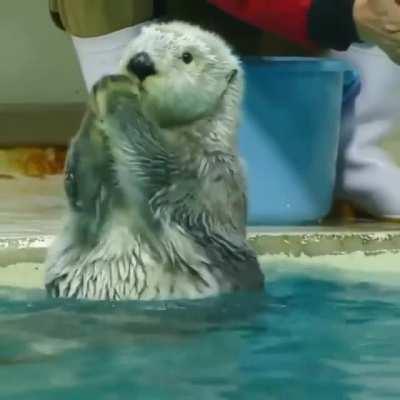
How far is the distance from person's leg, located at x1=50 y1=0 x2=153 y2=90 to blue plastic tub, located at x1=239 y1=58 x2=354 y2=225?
16 cm

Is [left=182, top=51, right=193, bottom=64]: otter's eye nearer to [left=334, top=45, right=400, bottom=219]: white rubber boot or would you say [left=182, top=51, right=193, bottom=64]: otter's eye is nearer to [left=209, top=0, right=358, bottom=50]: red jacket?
[left=209, top=0, right=358, bottom=50]: red jacket

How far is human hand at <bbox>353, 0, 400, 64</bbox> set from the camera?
1025 millimetres

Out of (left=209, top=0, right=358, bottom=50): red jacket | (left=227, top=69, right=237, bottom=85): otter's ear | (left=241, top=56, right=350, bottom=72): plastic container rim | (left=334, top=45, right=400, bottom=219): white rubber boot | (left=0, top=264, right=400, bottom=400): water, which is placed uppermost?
(left=227, top=69, right=237, bottom=85): otter's ear

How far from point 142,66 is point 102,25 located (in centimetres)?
60

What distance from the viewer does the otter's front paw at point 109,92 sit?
84cm

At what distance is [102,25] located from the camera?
4.68 ft

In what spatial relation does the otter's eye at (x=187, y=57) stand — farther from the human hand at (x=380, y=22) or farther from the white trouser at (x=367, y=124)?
the white trouser at (x=367, y=124)

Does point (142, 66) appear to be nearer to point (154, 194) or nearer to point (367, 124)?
point (154, 194)

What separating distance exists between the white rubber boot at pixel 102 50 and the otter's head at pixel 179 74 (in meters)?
0.54

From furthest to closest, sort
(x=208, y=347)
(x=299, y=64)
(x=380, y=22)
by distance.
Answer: (x=299, y=64) → (x=380, y=22) → (x=208, y=347)

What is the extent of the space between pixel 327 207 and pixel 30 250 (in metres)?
0.44

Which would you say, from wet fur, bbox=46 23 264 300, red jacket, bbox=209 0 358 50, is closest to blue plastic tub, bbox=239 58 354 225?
red jacket, bbox=209 0 358 50

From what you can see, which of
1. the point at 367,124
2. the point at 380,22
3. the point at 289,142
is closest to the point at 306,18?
the point at 380,22

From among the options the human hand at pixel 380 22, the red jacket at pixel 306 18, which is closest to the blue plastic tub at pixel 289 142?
the red jacket at pixel 306 18
